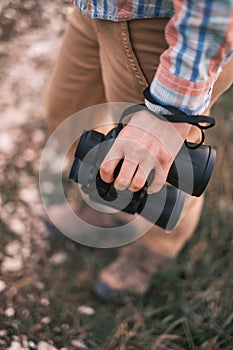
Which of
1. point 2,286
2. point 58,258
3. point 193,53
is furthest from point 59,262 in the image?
point 193,53

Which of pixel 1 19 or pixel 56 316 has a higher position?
pixel 1 19

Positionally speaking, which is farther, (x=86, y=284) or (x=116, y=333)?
(x=86, y=284)

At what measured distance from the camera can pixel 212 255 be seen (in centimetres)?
190

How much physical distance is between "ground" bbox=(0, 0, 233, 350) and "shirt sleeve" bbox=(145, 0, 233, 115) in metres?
0.85

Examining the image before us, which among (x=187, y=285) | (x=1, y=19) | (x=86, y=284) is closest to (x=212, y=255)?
(x=187, y=285)

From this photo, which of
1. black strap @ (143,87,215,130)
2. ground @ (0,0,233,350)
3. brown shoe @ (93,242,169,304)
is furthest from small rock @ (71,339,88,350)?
black strap @ (143,87,215,130)

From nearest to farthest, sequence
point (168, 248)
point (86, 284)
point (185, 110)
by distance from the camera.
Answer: point (185, 110) → point (168, 248) → point (86, 284)

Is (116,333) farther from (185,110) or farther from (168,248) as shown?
(185,110)

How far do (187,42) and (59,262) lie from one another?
1.24 m

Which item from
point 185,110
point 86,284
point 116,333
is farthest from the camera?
point 86,284

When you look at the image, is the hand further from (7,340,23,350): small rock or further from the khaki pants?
(7,340,23,350): small rock

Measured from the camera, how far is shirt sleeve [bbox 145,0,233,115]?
0.77 meters

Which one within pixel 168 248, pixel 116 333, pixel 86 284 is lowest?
pixel 86 284

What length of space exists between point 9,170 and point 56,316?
2.51 feet
